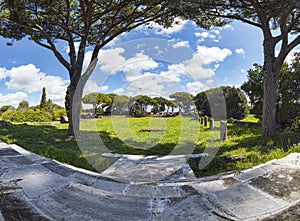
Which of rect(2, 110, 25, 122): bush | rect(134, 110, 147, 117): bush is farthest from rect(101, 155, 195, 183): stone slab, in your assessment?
A: rect(2, 110, 25, 122): bush

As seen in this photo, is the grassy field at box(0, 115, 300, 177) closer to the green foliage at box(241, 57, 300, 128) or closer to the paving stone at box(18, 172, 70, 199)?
the green foliage at box(241, 57, 300, 128)

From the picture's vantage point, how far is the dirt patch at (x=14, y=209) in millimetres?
1357

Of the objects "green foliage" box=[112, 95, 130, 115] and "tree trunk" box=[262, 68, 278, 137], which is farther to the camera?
"green foliage" box=[112, 95, 130, 115]

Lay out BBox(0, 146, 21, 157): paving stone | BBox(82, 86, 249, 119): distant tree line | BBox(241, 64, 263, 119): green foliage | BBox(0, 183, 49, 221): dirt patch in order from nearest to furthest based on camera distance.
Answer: BBox(0, 183, 49, 221): dirt patch
BBox(0, 146, 21, 157): paving stone
BBox(82, 86, 249, 119): distant tree line
BBox(241, 64, 263, 119): green foliage

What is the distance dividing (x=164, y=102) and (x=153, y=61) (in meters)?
4.87

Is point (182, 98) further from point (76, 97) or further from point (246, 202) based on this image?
point (246, 202)

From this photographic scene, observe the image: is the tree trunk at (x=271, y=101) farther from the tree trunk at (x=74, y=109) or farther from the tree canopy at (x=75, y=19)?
the tree trunk at (x=74, y=109)

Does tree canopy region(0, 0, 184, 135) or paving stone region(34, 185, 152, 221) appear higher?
tree canopy region(0, 0, 184, 135)

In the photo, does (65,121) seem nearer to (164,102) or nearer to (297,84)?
(164,102)


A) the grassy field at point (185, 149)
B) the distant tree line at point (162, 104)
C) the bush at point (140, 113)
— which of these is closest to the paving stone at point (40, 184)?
the grassy field at point (185, 149)

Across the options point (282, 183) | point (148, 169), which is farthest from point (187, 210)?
point (148, 169)

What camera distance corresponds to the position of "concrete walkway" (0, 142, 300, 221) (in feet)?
4.62

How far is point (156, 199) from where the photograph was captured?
1.68 m

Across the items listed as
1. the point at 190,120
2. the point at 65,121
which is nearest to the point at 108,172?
the point at 190,120
